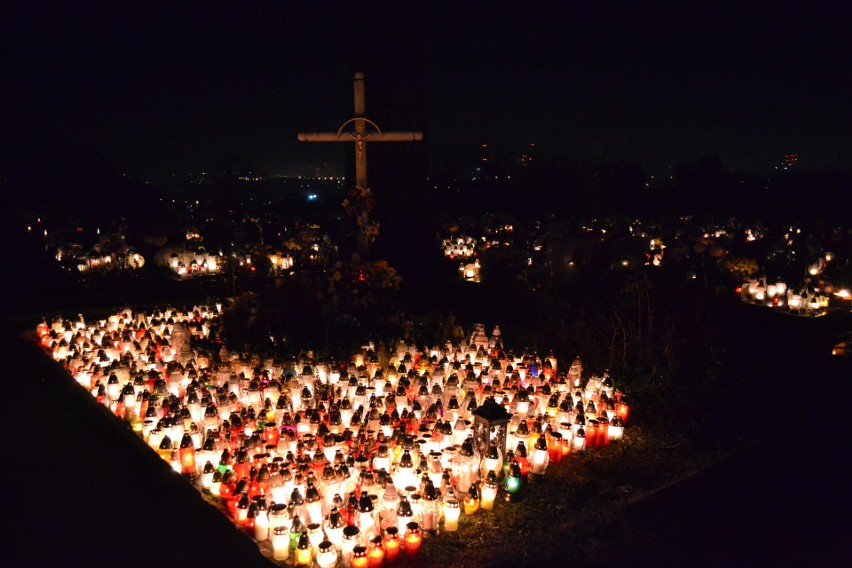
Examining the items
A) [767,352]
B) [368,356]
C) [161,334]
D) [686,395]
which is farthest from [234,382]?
[767,352]

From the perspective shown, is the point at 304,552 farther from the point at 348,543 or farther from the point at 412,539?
the point at 412,539

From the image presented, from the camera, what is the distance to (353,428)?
418 centimetres

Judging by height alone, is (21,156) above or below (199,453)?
above

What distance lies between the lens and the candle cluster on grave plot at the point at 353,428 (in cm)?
323

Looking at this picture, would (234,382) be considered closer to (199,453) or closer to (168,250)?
(199,453)

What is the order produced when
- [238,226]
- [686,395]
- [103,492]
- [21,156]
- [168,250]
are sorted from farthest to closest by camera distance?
[21,156] → [238,226] → [168,250] → [686,395] → [103,492]

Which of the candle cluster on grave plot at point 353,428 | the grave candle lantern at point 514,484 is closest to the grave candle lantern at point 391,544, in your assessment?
the candle cluster on grave plot at point 353,428

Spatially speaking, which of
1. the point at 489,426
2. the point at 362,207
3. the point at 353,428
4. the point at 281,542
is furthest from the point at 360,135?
the point at 281,542

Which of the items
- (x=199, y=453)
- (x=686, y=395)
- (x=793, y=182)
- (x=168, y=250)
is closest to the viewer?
(x=199, y=453)

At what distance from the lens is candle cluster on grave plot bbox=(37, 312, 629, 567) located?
10.6 ft

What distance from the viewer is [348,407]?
4352mm

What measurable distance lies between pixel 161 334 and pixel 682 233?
958 centimetres

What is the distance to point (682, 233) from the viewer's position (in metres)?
12.1

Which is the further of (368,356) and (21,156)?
(21,156)
